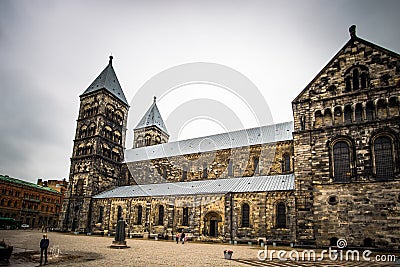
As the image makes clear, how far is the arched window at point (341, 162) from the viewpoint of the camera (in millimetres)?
22188

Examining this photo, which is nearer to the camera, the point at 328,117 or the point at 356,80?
the point at 356,80

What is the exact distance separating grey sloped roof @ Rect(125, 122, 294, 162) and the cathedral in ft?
0.57

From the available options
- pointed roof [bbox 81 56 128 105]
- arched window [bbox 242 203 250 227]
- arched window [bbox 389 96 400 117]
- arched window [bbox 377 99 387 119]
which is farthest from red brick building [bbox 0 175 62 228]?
arched window [bbox 389 96 400 117]

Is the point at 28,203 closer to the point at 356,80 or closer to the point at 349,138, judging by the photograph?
the point at 349,138

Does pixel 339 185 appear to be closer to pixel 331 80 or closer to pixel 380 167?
pixel 380 167

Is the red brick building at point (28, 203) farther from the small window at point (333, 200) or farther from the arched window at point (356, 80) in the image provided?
the arched window at point (356, 80)

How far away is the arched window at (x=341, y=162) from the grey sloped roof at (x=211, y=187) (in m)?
4.48

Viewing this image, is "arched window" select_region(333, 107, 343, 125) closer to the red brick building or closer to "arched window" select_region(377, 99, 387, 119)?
"arched window" select_region(377, 99, 387, 119)

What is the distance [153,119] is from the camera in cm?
5850

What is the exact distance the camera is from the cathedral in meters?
21.1

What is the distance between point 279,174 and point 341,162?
9256 mm

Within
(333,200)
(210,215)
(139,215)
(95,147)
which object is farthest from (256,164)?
(95,147)

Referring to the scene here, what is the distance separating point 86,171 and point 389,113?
38815 mm

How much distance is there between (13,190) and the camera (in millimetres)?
55344
